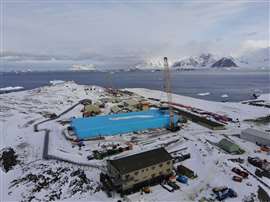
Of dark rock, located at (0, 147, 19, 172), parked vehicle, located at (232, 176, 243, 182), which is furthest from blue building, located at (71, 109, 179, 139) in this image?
parked vehicle, located at (232, 176, 243, 182)

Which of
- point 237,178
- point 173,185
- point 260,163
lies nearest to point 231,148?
point 260,163

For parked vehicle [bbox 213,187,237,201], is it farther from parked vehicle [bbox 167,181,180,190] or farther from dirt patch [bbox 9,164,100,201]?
dirt patch [bbox 9,164,100,201]

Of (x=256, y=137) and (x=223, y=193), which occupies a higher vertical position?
(x=256, y=137)

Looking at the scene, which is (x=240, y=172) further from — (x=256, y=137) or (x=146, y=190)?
(x=256, y=137)

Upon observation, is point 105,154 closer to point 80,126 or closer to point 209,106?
point 80,126

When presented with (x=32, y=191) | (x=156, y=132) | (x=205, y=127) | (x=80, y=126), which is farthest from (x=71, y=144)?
(x=205, y=127)

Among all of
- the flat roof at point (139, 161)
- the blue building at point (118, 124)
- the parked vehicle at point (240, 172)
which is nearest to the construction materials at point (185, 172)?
the flat roof at point (139, 161)
